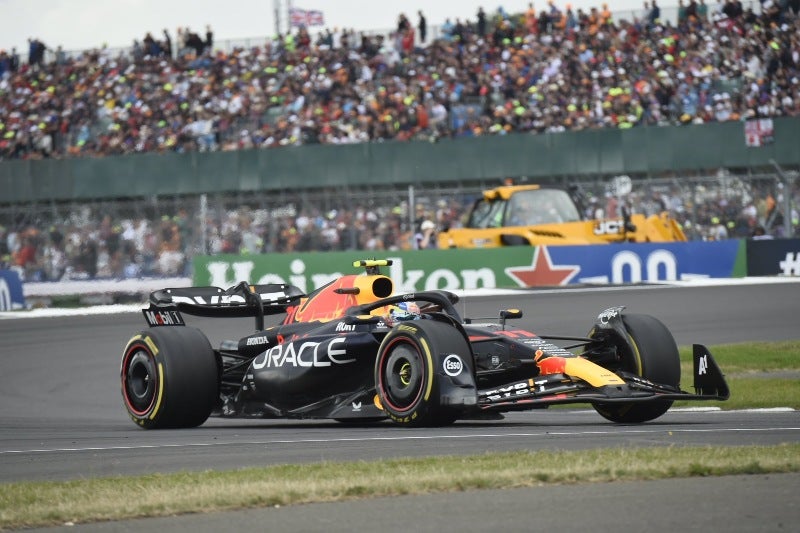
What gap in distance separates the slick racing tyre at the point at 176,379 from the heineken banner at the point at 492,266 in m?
14.1

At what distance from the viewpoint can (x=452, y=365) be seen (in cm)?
966

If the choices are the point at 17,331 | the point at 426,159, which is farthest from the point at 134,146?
the point at 17,331

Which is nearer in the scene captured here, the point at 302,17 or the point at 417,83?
the point at 417,83

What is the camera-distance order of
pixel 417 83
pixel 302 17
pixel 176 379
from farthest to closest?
1. pixel 302 17
2. pixel 417 83
3. pixel 176 379

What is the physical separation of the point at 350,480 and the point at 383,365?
10.3 feet

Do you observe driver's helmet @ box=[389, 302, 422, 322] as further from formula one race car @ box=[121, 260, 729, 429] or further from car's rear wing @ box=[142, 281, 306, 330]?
car's rear wing @ box=[142, 281, 306, 330]

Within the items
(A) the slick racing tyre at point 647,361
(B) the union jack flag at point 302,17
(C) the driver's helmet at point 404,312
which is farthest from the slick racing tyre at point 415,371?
(B) the union jack flag at point 302,17

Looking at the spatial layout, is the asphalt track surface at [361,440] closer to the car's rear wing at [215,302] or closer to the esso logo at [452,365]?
the esso logo at [452,365]

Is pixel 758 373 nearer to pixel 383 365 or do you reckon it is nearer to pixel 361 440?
pixel 383 365

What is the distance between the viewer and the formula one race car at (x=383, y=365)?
381 inches

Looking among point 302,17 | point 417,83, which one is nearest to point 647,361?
point 417,83

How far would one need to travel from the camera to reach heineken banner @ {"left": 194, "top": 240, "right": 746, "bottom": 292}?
2598cm

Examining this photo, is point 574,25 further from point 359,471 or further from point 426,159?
point 359,471

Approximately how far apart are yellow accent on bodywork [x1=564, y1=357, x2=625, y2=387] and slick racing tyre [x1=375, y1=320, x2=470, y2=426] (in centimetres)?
74
